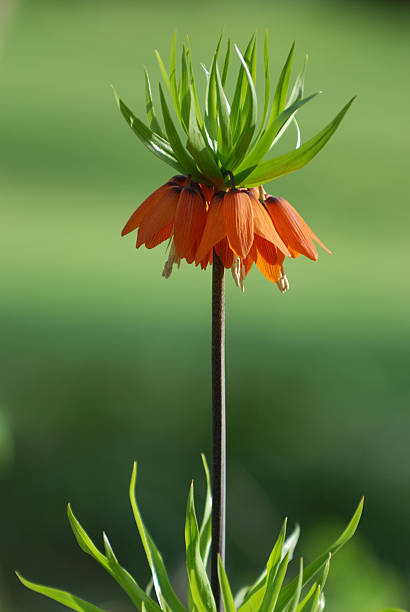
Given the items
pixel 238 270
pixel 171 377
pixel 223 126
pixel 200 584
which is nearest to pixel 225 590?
pixel 200 584

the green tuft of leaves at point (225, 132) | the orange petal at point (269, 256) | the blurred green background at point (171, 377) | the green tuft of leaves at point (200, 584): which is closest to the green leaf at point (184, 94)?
the green tuft of leaves at point (225, 132)

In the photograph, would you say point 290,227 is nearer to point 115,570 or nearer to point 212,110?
point 212,110

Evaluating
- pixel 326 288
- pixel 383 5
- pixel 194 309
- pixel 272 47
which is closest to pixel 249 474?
pixel 194 309

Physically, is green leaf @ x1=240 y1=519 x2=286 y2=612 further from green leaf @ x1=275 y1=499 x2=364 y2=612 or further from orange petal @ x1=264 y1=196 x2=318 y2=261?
orange petal @ x1=264 y1=196 x2=318 y2=261

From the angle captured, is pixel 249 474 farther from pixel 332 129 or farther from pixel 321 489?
pixel 332 129

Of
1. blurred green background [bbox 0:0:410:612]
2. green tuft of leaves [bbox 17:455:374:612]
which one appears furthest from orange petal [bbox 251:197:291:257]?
blurred green background [bbox 0:0:410:612]

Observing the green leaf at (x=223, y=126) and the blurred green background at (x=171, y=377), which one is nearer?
the green leaf at (x=223, y=126)

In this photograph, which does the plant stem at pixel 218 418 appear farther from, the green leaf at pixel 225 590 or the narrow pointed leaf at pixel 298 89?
the narrow pointed leaf at pixel 298 89
